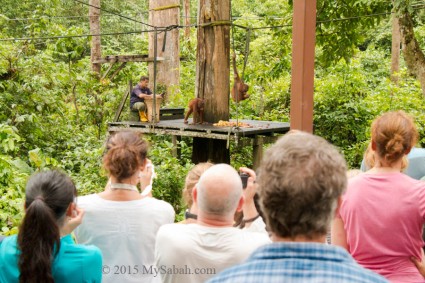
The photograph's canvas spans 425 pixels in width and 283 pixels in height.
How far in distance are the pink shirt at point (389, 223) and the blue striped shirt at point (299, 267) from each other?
1123 mm

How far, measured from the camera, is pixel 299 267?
1.13 m

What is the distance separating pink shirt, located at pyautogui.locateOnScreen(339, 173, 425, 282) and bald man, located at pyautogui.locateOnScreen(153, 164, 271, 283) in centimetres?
46

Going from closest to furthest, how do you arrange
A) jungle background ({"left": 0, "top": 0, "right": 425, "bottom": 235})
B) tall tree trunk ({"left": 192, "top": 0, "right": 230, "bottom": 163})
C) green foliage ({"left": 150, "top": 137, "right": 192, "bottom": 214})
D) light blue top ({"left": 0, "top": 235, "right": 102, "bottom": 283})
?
light blue top ({"left": 0, "top": 235, "right": 102, "bottom": 283}), green foliage ({"left": 150, "top": 137, "right": 192, "bottom": 214}), jungle background ({"left": 0, "top": 0, "right": 425, "bottom": 235}), tall tree trunk ({"left": 192, "top": 0, "right": 230, "bottom": 163})

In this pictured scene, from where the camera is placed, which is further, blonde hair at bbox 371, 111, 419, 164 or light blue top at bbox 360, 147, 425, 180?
light blue top at bbox 360, 147, 425, 180

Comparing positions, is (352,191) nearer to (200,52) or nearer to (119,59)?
(200,52)

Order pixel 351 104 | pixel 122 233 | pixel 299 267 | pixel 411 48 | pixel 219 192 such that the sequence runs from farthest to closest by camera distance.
Answer: 1. pixel 351 104
2. pixel 411 48
3. pixel 122 233
4. pixel 219 192
5. pixel 299 267

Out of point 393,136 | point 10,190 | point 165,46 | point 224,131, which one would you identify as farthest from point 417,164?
point 165,46

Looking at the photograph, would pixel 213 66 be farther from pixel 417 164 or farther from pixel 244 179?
pixel 244 179

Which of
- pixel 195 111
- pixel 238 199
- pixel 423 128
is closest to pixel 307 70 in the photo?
pixel 238 199

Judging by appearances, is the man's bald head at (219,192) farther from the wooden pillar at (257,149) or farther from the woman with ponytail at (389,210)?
the wooden pillar at (257,149)

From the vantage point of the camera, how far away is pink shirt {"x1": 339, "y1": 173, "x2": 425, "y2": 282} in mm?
2199

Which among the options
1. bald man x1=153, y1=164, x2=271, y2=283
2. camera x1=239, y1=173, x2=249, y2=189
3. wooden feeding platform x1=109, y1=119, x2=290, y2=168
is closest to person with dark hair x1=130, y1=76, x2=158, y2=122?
wooden feeding platform x1=109, y1=119, x2=290, y2=168

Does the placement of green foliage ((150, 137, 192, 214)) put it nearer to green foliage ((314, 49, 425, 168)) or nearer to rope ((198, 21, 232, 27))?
rope ((198, 21, 232, 27))

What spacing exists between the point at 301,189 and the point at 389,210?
Result: 115 cm
